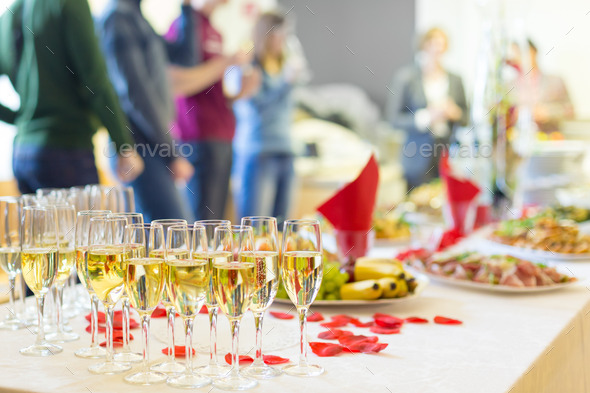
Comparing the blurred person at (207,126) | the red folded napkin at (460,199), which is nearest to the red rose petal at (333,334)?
the red folded napkin at (460,199)

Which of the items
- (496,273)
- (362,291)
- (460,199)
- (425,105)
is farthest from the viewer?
(425,105)

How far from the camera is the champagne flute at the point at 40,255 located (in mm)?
908

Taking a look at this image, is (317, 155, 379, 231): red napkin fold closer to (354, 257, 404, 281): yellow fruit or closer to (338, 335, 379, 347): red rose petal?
(354, 257, 404, 281): yellow fruit

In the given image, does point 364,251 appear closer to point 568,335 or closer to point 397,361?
point 568,335

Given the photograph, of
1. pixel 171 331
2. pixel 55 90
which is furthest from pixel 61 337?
pixel 55 90

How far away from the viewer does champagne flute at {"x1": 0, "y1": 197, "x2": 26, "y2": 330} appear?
39.9 inches

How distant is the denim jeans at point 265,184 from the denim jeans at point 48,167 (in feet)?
6.22

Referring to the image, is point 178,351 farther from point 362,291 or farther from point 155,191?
point 155,191

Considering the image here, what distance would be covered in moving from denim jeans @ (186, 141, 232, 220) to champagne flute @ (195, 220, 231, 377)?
8.40 ft

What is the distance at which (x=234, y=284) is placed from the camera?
0.77 meters

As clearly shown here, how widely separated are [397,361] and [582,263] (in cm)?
100

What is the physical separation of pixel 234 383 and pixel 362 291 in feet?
1.52

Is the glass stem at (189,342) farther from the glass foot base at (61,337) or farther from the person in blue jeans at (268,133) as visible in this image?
the person in blue jeans at (268,133)

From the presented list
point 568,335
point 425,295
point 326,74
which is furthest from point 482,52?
point 326,74
